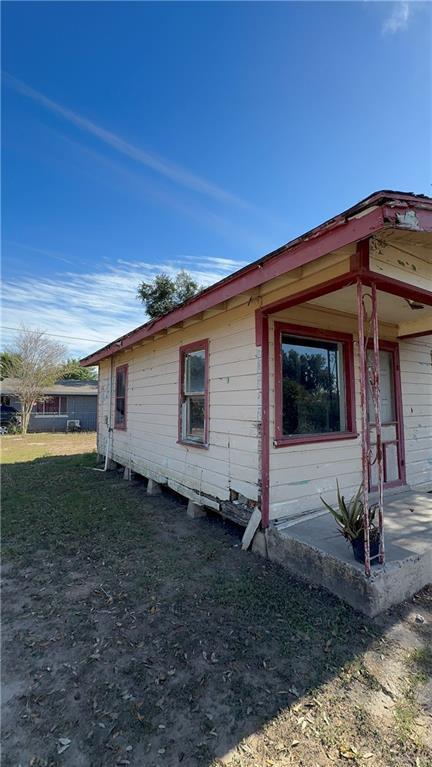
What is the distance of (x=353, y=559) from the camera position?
8.36ft

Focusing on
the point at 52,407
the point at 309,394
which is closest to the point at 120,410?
the point at 309,394

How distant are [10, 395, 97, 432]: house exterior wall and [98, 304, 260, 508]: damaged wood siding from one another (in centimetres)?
1743

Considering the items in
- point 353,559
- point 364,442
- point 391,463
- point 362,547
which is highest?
point 364,442

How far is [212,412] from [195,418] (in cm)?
68

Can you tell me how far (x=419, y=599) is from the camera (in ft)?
8.50

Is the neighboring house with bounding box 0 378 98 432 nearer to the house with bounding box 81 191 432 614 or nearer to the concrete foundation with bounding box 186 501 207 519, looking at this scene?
the house with bounding box 81 191 432 614

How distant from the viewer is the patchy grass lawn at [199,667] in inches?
58.2

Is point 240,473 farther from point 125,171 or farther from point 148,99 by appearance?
point 125,171

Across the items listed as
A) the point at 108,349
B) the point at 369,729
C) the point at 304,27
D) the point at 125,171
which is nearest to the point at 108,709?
the point at 369,729

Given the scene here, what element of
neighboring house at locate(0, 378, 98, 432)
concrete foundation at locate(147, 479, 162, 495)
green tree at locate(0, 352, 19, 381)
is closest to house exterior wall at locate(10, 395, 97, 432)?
neighboring house at locate(0, 378, 98, 432)

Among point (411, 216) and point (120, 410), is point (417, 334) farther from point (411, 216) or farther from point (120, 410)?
point (120, 410)

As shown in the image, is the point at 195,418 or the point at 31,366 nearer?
the point at 195,418

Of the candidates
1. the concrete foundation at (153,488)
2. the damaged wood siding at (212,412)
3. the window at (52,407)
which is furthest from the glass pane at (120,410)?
the window at (52,407)

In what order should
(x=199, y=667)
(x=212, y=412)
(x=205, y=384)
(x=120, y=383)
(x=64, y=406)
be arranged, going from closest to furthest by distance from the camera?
(x=199, y=667) < (x=212, y=412) < (x=205, y=384) < (x=120, y=383) < (x=64, y=406)
